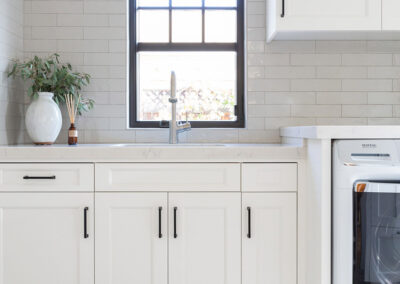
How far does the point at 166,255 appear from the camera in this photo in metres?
1.89

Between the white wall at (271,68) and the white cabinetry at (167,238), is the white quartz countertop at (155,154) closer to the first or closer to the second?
the white cabinetry at (167,238)

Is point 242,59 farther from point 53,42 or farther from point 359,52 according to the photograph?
point 53,42

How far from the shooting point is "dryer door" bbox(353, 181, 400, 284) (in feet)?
5.37

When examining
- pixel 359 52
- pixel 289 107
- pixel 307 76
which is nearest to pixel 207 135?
pixel 289 107

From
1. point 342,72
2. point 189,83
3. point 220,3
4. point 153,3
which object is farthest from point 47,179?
point 342,72

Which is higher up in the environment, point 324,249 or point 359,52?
point 359,52

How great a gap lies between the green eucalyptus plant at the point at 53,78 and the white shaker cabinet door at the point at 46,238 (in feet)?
2.24

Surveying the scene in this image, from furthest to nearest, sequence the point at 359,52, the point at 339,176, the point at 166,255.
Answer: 1. the point at 359,52
2. the point at 166,255
3. the point at 339,176

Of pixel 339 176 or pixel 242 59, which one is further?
pixel 242 59

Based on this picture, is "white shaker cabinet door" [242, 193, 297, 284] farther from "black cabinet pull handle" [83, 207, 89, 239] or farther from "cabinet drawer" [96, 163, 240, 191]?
"black cabinet pull handle" [83, 207, 89, 239]

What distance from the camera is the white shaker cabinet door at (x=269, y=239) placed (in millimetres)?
1877

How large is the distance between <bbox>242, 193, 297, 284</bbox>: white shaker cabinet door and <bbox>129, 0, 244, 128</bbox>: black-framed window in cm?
86

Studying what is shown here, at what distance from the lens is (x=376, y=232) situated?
1.66 meters

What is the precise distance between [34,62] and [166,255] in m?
1.37
